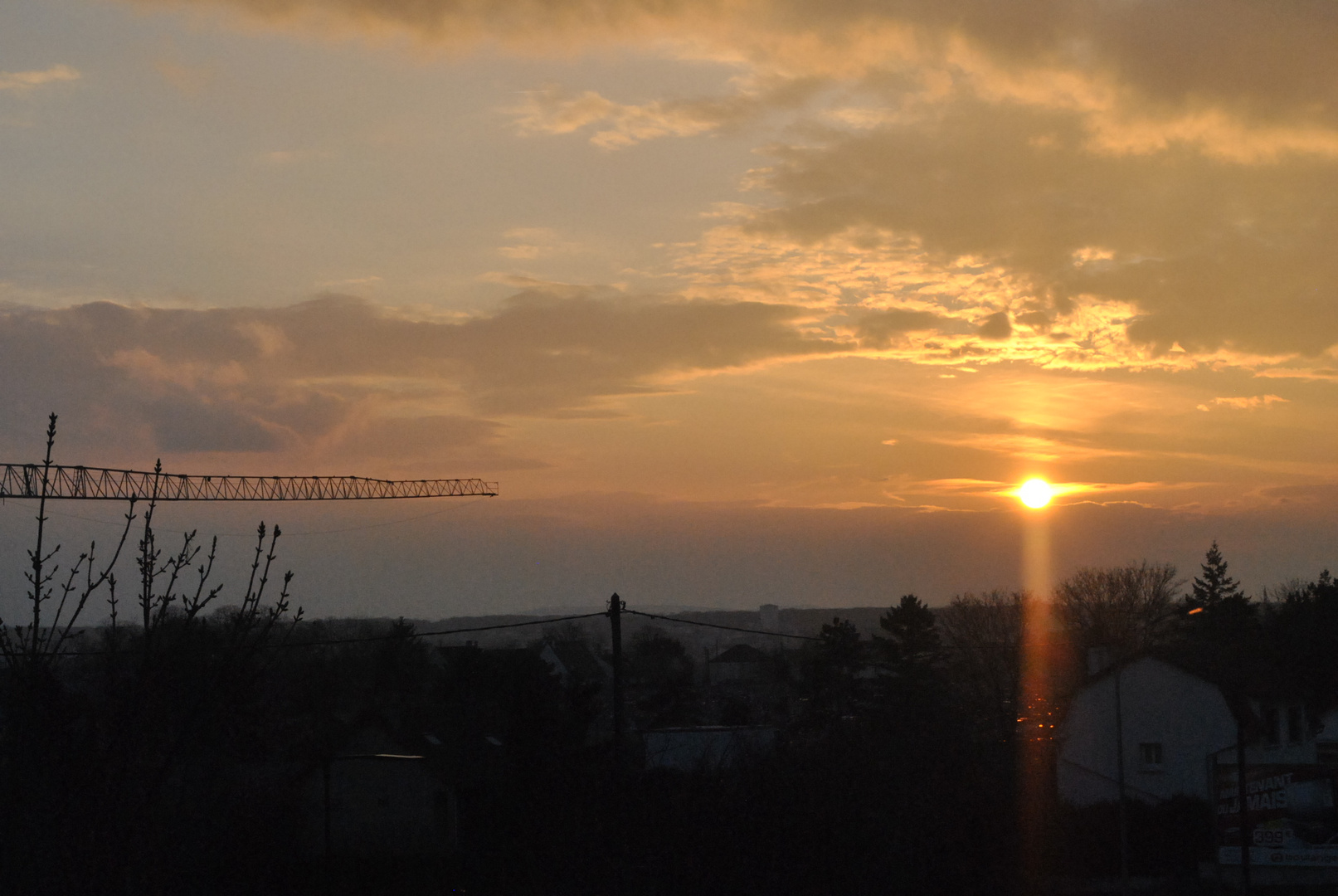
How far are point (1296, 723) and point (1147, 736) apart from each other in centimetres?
524

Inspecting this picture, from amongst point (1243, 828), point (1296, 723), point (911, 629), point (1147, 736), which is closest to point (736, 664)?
point (911, 629)

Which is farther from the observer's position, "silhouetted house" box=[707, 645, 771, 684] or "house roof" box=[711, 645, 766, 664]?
"house roof" box=[711, 645, 766, 664]

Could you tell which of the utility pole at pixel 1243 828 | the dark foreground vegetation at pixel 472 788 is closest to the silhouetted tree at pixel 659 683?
the dark foreground vegetation at pixel 472 788

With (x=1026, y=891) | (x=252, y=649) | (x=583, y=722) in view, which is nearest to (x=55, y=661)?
(x=252, y=649)

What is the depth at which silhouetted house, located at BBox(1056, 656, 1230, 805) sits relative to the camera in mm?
36031

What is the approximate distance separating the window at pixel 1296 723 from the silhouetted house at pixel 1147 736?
2.48m

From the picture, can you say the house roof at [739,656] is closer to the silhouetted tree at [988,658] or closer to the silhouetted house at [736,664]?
the silhouetted house at [736,664]

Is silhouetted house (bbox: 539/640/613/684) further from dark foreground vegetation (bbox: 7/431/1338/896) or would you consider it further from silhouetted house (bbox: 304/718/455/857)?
silhouetted house (bbox: 304/718/455/857)

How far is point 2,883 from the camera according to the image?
13.3 feet

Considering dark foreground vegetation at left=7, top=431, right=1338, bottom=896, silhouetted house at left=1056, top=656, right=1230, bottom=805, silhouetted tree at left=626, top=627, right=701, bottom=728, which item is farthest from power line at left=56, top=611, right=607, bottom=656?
silhouetted house at left=1056, top=656, right=1230, bottom=805

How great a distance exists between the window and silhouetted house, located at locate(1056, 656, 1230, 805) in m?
2.48

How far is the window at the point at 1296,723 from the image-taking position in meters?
36.8

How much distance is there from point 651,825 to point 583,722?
17.3 meters

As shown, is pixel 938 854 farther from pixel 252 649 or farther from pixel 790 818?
pixel 252 649
